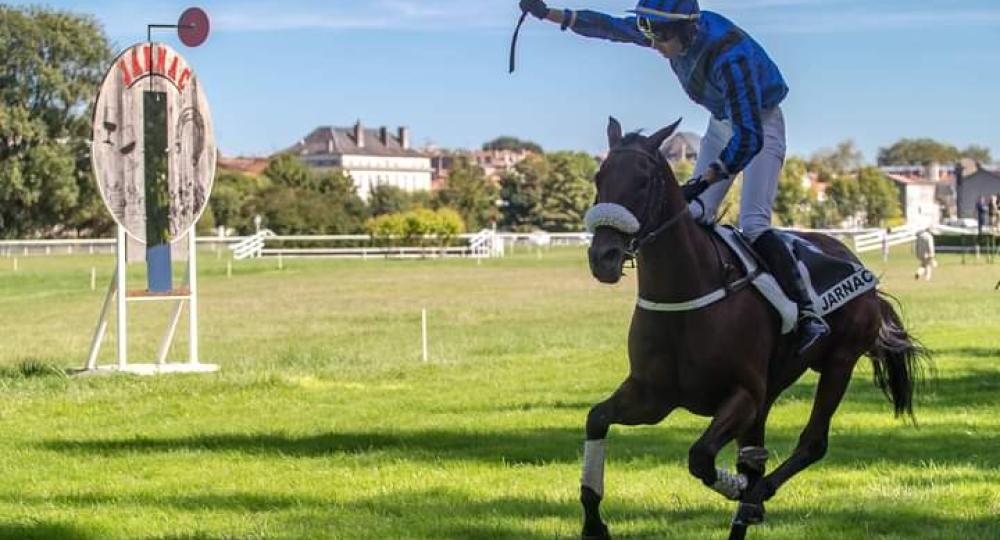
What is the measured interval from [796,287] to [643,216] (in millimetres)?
1525

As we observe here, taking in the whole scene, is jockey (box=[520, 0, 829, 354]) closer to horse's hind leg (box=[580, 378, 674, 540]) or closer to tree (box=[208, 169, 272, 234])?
horse's hind leg (box=[580, 378, 674, 540])

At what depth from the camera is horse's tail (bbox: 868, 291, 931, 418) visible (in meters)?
9.42

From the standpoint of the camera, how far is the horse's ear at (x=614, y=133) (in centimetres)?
731

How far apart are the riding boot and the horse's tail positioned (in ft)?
3.80

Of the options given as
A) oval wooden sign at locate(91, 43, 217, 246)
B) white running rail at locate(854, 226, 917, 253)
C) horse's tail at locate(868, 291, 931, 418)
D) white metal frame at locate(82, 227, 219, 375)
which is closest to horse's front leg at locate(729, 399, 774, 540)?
horse's tail at locate(868, 291, 931, 418)

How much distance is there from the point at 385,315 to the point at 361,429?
72.9 feet

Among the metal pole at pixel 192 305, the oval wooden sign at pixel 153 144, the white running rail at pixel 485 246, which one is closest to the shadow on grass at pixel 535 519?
the oval wooden sign at pixel 153 144

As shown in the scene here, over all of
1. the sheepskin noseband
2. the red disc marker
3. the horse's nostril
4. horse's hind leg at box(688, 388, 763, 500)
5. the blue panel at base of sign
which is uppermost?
the red disc marker

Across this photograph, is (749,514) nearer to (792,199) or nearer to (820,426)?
(820,426)

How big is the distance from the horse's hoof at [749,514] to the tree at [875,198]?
Answer: 180 meters

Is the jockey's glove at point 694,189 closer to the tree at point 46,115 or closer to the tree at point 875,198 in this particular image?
the tree at point 46,115

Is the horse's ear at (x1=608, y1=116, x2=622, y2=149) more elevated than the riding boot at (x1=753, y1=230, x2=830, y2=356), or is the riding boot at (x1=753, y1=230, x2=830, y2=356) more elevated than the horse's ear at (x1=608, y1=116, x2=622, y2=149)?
the horse's ear at (x1=608, y1=116, x2=622, y2=149)

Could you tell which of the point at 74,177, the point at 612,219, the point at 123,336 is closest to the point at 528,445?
the point at 612,219

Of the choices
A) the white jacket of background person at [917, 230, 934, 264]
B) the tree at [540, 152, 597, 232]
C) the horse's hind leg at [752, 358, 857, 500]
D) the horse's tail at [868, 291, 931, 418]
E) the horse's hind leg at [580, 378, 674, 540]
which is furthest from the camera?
the tree at [540, 152, 597, 232]
